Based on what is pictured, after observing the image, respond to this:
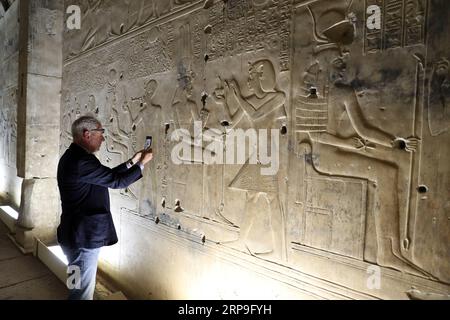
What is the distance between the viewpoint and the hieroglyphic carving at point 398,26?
141cm

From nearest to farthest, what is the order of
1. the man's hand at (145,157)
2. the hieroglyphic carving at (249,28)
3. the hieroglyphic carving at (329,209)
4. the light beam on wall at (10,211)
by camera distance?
the hieroglyphic carving at (329,209)
the hieroglyphic carving at (249,28)
the man's hand at (145,157)
the light beam on wall at (10,211)

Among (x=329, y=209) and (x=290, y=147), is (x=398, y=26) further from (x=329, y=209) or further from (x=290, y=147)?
(x=329, y=209)

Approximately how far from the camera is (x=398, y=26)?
57.9 inches

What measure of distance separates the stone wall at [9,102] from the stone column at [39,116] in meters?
1.29

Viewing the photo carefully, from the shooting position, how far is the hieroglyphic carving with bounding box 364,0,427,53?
1.41m

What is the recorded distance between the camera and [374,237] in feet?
5.13

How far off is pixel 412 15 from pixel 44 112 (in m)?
4.97

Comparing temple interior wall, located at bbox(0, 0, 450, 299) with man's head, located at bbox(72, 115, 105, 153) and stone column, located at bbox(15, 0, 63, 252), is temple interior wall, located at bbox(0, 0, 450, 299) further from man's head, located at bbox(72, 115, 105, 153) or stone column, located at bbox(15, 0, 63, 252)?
stone column, located at bbox(15, 0, 63, 252)

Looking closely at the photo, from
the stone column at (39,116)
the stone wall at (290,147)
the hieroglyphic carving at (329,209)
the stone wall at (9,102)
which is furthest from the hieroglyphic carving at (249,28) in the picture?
the stone wall at (9,102)

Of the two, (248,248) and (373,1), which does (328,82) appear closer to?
(373,1)

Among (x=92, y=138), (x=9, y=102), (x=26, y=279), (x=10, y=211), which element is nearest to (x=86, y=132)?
(x=92, y=138)

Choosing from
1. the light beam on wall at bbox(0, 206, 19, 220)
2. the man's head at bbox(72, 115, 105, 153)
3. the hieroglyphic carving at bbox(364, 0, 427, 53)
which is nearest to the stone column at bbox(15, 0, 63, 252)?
the light beam on wall at bbox(0, 206, 19, 220)

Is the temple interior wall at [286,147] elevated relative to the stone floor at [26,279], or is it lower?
elevated

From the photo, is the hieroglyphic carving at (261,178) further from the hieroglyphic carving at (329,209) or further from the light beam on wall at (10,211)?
the light beam on wall at (10,211)
